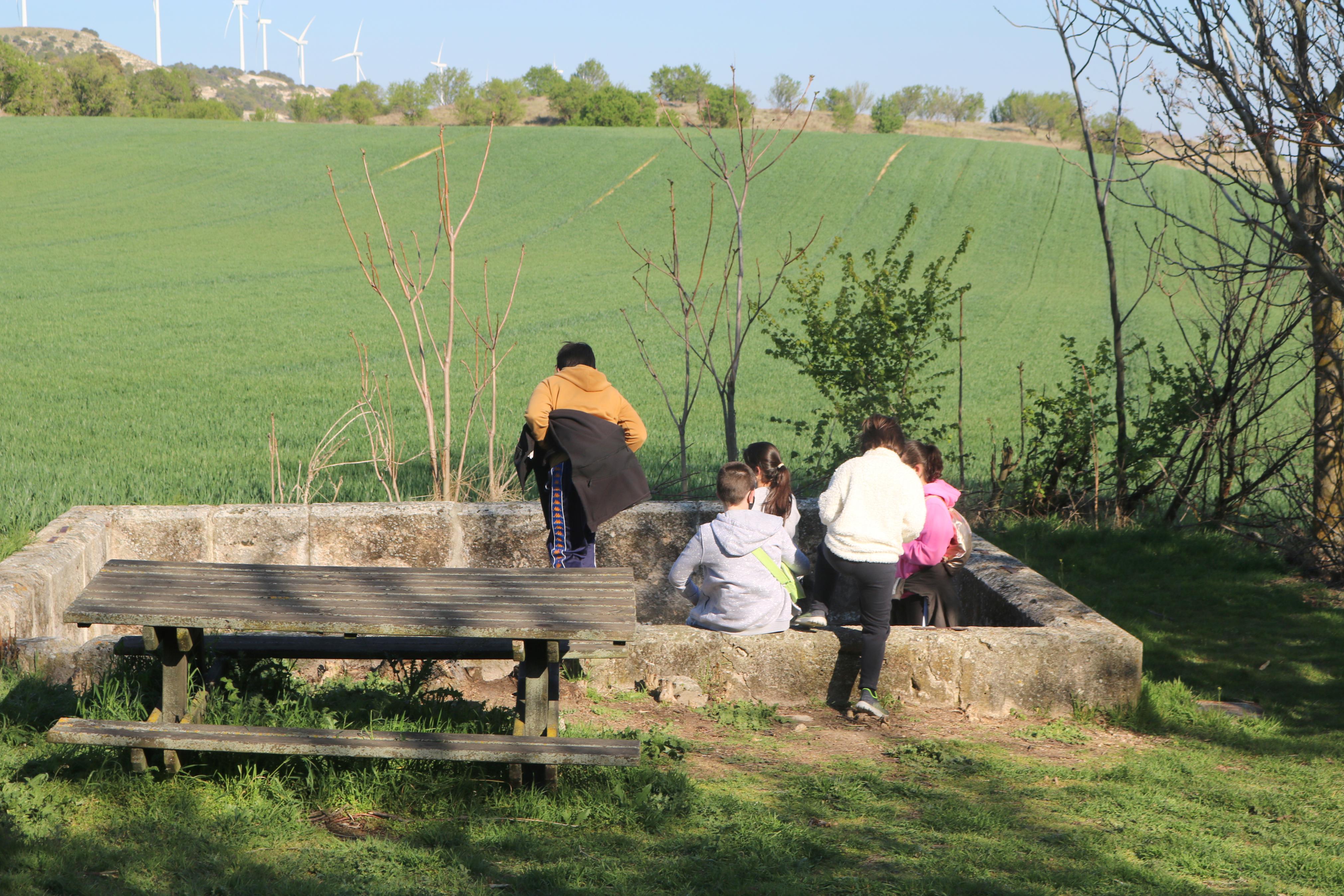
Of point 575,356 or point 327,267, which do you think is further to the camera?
point 327,267

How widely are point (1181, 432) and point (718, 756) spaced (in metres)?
6.17

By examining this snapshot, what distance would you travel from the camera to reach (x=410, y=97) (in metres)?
103

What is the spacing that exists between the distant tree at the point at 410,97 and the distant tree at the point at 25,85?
107 ft

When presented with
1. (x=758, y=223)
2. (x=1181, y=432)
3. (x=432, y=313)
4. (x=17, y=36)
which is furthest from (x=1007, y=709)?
(x=17, y=36)

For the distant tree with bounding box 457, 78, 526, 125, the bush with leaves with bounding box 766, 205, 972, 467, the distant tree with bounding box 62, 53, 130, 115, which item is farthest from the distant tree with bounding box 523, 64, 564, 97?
the bush with leaves with bounding box 766, 205, 972, 467

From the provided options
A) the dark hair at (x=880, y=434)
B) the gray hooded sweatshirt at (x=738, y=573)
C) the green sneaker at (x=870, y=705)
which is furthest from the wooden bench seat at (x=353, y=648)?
the dark hair at (x=880, y=434)

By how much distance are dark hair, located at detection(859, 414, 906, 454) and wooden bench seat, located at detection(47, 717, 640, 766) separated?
201cm

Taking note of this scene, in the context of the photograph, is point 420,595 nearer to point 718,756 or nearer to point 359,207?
point 718,756

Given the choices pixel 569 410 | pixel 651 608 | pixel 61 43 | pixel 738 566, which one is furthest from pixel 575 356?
pixel 61 43

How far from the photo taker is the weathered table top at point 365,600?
320cm

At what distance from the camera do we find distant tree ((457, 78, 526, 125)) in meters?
86.5

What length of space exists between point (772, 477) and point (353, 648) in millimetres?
2130

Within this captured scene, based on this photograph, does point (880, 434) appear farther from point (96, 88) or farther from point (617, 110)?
point (96, 88)

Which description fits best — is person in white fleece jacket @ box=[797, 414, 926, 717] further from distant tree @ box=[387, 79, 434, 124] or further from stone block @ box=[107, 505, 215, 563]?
distant tree @ box=[387, 79, 434, 124]
